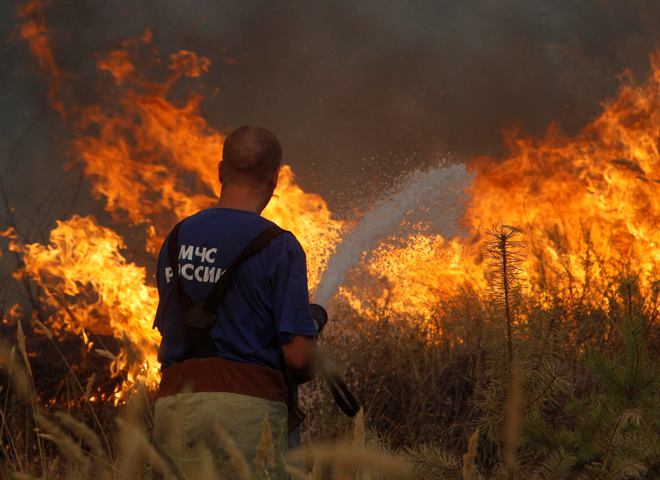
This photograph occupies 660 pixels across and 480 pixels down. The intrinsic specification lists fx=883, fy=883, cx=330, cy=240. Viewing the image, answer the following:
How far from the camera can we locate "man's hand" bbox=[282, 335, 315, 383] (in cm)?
235

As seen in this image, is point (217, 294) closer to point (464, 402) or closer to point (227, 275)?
point (227, 275)

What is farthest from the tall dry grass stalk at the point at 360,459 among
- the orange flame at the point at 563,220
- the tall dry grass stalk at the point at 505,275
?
the orange flame at the point at 563,220

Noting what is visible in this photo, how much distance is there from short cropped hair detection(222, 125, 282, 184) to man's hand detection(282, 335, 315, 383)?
19.4 inches

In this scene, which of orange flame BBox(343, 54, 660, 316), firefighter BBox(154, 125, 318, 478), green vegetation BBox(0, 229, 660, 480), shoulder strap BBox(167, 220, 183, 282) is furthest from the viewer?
orange flame BBox(343, 54, 660, 316)

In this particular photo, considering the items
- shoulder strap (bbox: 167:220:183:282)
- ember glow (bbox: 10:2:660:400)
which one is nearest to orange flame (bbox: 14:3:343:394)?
ember glow (bbox: 10:2:660:400)

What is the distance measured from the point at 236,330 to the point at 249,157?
1.67 ft

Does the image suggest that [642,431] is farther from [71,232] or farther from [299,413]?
[71,232]

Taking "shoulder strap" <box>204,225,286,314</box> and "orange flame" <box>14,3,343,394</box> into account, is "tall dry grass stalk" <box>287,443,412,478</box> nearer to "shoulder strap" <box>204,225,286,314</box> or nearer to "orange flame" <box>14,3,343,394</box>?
"shoulder strap" <box>204,225,286,314</box>

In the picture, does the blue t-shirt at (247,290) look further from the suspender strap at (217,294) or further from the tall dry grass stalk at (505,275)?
the tall dry grass stalk at (505,275)

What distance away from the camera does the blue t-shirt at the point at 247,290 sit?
236 centimetres

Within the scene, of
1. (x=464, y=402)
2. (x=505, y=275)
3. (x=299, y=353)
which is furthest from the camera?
(x=464, y=402)

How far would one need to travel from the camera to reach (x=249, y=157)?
2543 mm

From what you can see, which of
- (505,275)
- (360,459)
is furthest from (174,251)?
(360,459)

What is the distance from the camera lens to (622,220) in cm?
812
